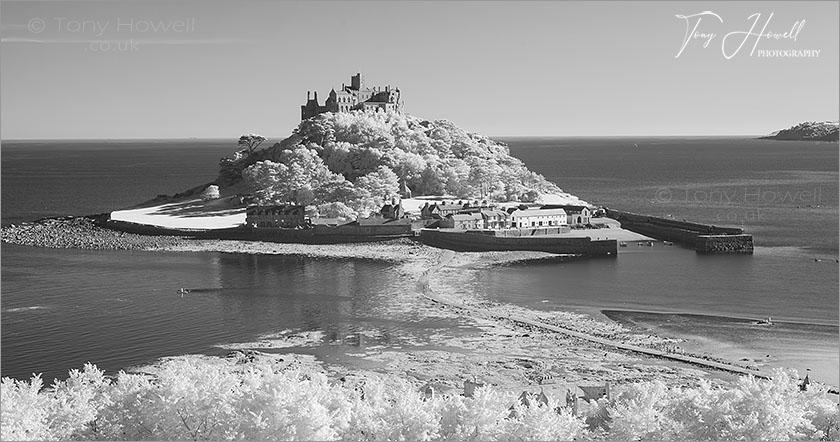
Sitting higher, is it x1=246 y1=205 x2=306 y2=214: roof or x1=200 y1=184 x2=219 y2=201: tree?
x1=200 y1=184 x2=219 y2=201: tree

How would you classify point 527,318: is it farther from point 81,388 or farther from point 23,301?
point 23,301

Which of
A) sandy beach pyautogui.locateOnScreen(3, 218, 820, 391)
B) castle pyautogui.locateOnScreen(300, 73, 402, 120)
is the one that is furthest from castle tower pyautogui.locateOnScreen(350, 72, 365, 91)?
sandy beach pyautogui.locateOnScreen(3, 218, 820, 391)

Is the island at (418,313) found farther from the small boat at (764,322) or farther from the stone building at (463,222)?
the small boat at (764,322)

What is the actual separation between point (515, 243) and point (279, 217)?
14415mm

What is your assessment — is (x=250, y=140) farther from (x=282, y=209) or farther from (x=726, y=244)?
(x=726, y=244)

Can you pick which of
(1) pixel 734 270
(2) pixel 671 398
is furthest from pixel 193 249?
(2) pixel 671 398

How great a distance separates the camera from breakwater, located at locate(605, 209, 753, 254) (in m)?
42.3

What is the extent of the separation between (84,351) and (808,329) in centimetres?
2129

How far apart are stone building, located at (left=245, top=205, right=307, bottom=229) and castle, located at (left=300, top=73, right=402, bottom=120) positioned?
21.4 meters

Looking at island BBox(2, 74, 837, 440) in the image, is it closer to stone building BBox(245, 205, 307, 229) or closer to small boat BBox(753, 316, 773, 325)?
stone building BBox(245, 205, 307, 229)

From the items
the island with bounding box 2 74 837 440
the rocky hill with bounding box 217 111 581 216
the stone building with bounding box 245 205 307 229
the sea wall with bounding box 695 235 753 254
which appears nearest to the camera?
the island with bounding box 2 74 837 440

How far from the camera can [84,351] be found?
2464cm

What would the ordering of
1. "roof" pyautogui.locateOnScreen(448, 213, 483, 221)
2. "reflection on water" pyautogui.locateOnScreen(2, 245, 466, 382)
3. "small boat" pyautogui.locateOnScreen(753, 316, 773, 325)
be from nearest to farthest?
"reflection on water" pyautogui.locateOnScreen(2, 245, 466, 382), "small boat" pyautogui.locateOnScreen(753, 316, 773, 325), "roof" pyautogui.locateOnScreen(448, 213, 483, 221)

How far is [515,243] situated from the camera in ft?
143
